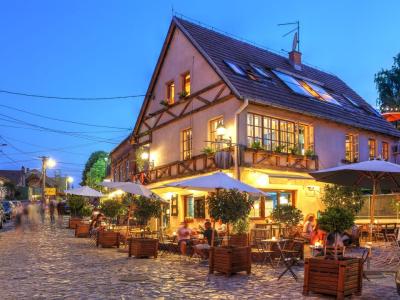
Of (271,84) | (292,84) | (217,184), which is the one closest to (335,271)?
(217,184)

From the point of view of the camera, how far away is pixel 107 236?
54.2 ft

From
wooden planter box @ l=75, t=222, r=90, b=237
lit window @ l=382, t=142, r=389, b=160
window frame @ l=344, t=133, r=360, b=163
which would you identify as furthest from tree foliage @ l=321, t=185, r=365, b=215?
wooden planter box @ l=75, t=222, r=90, b=237

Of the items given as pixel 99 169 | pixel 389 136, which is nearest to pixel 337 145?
pixel 389 136

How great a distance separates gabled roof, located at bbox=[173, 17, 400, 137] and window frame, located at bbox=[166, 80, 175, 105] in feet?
4.30

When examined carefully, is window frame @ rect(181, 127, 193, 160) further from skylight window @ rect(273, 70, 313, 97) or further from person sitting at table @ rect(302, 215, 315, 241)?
person sitting at table @ rect(302, 215, 315, 241)

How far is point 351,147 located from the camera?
22.0 meters

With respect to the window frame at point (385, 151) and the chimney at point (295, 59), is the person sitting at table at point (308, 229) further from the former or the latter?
the chimney at point (295, 59)

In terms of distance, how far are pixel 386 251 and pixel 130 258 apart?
24.6 ft

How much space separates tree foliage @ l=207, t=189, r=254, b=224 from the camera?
11039mm

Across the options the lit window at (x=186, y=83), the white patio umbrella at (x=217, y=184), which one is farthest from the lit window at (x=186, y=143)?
the white patio umbrella at (x=217, y=184)

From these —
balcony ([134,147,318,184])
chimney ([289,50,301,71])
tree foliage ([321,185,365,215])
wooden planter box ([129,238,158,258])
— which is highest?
chimney ([289,50,301,71])

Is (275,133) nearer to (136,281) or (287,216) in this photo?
(287,216)

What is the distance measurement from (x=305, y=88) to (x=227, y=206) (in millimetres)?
12635

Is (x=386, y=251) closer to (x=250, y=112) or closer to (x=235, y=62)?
(x=250, y=112)
